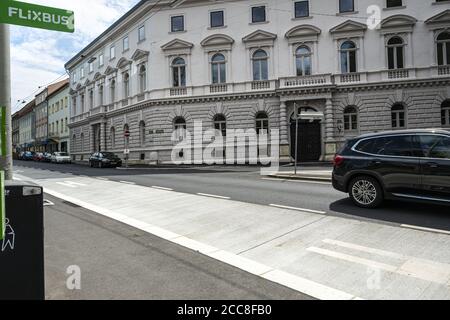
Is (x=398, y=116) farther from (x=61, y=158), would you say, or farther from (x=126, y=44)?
(x=61, y=158)

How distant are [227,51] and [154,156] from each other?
11290mm

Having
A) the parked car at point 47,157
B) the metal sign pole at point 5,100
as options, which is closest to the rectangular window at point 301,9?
the metal sign pole at point 5,100

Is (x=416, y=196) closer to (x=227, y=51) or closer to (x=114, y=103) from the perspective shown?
(x=227, y=51)

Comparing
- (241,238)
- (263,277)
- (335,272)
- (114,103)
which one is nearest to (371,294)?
(335,272)

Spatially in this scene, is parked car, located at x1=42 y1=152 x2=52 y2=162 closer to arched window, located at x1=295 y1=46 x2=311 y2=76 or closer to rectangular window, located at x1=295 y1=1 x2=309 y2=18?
arched window, located at x1=295 y1=46 x2=311 y2=76

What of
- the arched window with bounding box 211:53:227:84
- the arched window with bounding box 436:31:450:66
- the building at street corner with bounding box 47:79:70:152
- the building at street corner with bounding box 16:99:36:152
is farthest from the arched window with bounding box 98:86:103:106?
the building at street corner with bounding box 16:99:36:152

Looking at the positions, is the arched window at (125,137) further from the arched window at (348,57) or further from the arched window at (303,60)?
the arched window at (348,57)

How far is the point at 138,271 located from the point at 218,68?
28469 mm

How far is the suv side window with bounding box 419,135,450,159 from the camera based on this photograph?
6959mm

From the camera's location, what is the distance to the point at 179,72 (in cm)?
3234

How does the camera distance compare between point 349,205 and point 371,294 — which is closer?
point 371,294

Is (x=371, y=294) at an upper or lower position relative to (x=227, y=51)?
lower

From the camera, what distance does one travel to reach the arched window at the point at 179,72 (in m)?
32.2

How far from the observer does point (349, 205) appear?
8359mm
